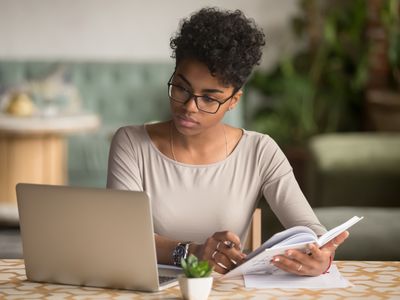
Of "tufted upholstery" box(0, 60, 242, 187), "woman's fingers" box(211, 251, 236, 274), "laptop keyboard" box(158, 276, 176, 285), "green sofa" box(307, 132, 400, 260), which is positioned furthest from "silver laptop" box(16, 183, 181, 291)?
"tufted upholstery" box(0, 60, 242, 187)

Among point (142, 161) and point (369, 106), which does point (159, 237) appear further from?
point (369, 106)

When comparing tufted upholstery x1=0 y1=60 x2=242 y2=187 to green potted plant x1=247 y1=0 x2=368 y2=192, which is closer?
green potted plant x1=247 y1=0 x2=368 y2=192

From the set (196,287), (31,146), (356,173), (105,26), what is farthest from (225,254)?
(105,26)

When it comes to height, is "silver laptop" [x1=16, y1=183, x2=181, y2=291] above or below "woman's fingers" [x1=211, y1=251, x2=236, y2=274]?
above

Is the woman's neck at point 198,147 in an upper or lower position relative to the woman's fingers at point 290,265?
upper

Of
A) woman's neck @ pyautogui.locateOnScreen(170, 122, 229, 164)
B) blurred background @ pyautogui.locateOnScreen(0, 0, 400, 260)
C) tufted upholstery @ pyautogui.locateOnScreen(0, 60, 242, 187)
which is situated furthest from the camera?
tufted upholstery @ pyautogui.locateOnScreen(0, 60, 242, 187)

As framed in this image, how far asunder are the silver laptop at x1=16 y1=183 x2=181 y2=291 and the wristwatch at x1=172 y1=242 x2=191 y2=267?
0.63 ft

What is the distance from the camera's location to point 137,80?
300 inches

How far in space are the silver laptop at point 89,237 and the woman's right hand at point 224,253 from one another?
0.42 feet

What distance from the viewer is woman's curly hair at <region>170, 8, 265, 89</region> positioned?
2.37 meters

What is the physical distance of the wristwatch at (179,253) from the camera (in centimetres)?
231

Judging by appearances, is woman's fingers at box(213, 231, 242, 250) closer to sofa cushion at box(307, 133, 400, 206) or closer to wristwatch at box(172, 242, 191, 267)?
wristwatch at box(172, 242, 191, 267)

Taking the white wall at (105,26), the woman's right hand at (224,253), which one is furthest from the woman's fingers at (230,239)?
the white wall at (105,26)

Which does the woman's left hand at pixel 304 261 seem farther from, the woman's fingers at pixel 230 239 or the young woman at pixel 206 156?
the young woman at pixel 206 156
